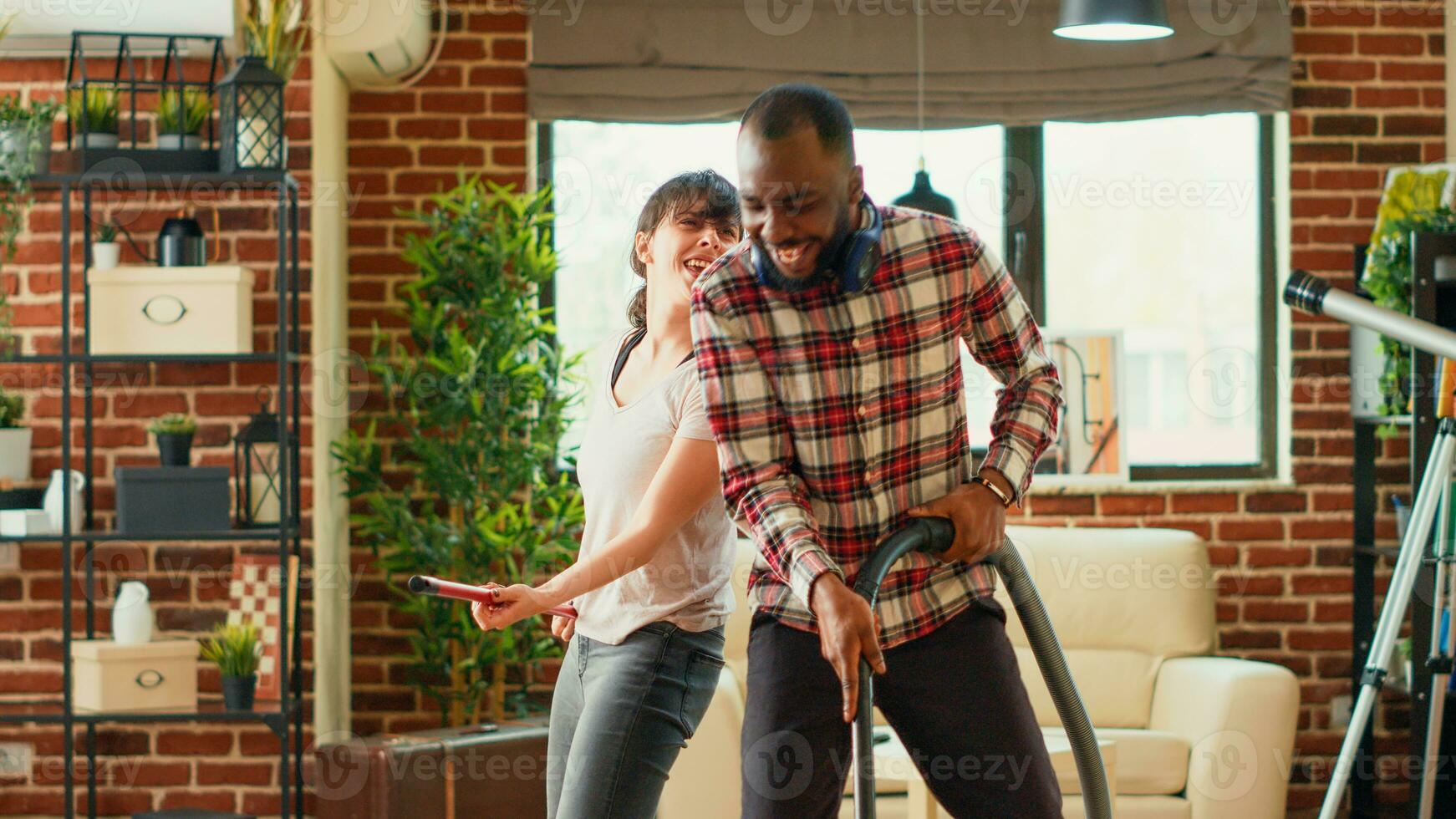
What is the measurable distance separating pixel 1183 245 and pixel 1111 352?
414 millimetres

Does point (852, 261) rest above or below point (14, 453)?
above

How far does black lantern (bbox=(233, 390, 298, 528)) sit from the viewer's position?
3.34 meters

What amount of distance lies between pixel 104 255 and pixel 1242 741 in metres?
3.01

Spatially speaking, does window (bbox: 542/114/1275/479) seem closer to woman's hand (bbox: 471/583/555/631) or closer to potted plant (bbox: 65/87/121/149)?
potted plant (bbox: 65/87/121/149)

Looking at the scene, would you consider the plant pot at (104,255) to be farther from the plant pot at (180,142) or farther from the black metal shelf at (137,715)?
the black metal shelf at (137,715)

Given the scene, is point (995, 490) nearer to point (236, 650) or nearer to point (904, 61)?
point (236, 650)

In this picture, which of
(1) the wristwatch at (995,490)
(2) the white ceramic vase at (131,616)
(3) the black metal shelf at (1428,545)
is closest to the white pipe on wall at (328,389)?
(2) the white ceramic vase at (131,616)

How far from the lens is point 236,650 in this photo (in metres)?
3.26

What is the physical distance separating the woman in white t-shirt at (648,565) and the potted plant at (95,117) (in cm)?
201

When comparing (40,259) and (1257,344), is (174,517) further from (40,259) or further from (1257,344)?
(1257,344)

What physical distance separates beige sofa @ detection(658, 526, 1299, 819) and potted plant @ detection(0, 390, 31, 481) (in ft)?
5.82

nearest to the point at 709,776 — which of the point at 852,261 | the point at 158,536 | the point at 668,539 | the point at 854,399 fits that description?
the point at 158,536

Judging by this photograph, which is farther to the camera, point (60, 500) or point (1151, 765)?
point (1151, 765)

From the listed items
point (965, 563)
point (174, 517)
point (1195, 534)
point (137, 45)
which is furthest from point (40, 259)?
point (1195, 534)
